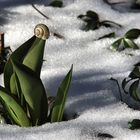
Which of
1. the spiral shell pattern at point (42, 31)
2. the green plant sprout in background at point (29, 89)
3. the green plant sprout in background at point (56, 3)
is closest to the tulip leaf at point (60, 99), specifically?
the green plant sprout in background at point (29, 89)

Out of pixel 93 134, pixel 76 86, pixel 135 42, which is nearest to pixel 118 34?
pixel 135 42

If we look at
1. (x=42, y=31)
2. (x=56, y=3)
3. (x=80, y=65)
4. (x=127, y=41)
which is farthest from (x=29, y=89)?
(x=56, y=3)

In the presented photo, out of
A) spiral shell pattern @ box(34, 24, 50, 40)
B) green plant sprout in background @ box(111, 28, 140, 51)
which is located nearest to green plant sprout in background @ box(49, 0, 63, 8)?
green plant sprout in background @ box(111, 28, 140, 51)

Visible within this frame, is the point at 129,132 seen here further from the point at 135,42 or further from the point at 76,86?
the point at 135,42

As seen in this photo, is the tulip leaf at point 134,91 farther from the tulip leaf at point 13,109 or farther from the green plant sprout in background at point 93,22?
the green plant sprout in background at point 93,22

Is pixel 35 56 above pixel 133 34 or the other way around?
above

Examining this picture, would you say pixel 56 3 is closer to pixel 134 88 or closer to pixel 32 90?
pixel 134 88
